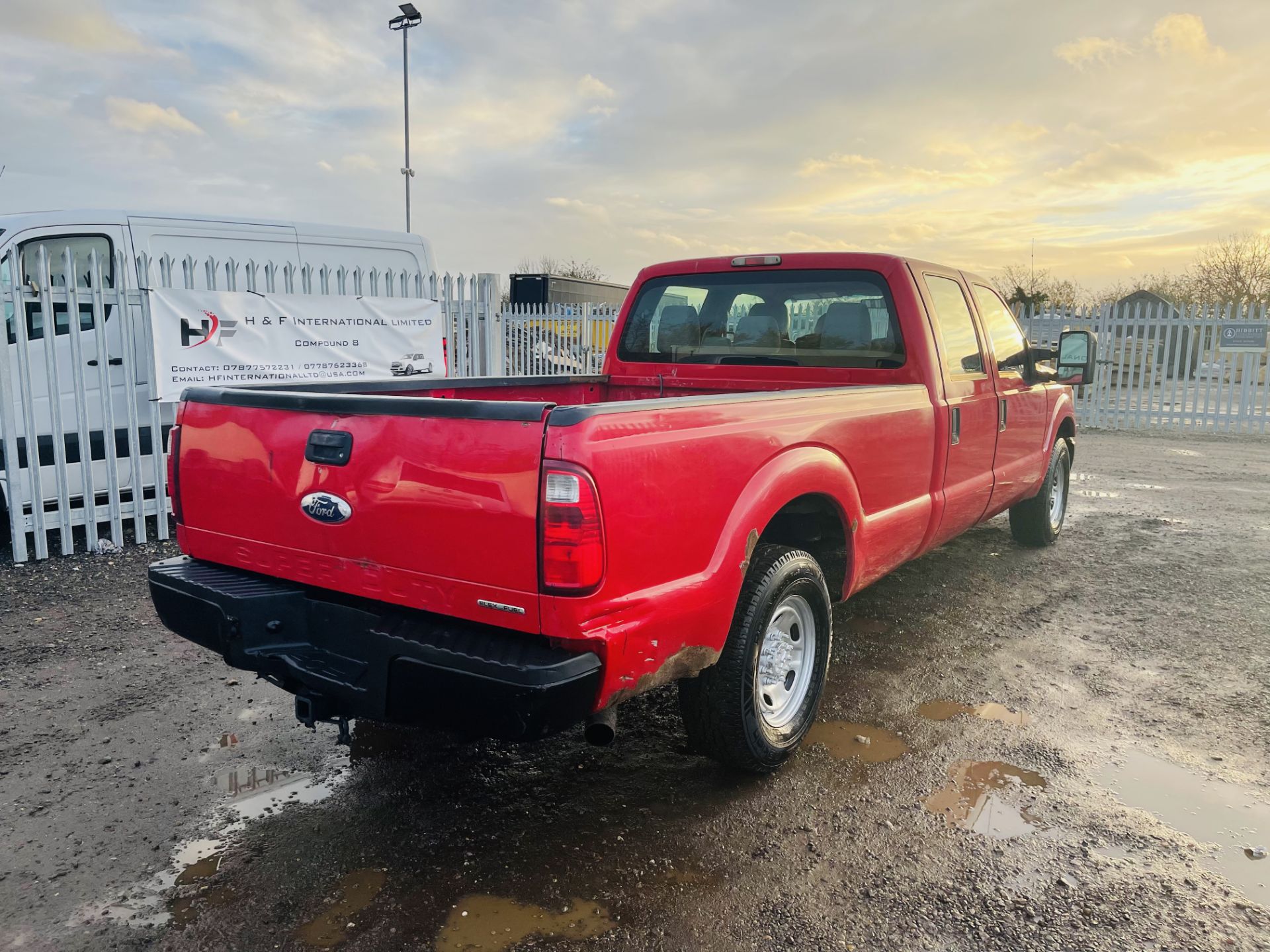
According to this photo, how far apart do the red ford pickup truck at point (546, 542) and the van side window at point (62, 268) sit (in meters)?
4.03

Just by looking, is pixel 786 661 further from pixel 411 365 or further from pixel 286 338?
pixel 411 365

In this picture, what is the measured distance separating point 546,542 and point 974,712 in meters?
2.43

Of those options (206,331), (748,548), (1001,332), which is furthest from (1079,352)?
(206,331)

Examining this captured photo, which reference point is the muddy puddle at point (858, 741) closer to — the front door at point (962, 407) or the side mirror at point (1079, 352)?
the front door at point (962, 407)

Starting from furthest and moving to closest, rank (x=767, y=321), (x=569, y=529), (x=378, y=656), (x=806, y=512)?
(x=767, y=321) → (x=806, y=512) → (x=378, y=656) → (x=569, y=529)

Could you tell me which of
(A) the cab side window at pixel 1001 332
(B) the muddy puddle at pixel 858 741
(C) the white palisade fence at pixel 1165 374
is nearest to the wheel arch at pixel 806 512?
(B) the muddy puddle at pixel 858 741

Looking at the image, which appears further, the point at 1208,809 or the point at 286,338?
the point at 286,338

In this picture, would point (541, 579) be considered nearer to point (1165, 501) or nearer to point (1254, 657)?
point (1254, 657)

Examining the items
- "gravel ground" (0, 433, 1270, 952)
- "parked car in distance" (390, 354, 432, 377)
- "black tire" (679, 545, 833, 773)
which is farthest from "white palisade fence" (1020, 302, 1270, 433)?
"black tire" (679, 545, 833, 773)

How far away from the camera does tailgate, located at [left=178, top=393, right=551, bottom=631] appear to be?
→ 2357 millimetres

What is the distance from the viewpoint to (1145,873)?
106 inches

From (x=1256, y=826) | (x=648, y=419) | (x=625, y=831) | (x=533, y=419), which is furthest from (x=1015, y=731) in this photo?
(x=533, y=419)

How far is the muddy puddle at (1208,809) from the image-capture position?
2730 millimetres

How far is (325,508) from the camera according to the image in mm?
2705
